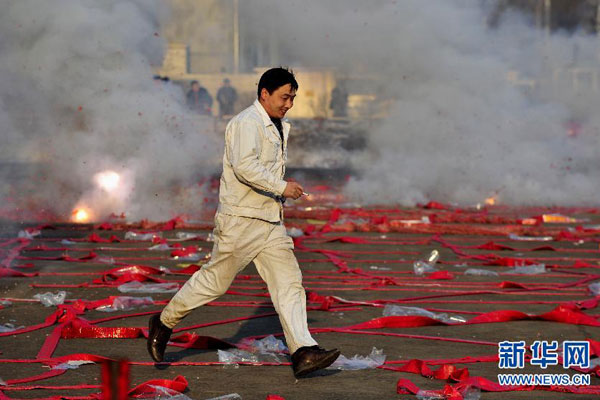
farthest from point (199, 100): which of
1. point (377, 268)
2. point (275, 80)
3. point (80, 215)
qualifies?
point (275, 80)

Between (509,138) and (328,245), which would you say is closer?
(328,245)

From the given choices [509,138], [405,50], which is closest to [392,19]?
[405,50]

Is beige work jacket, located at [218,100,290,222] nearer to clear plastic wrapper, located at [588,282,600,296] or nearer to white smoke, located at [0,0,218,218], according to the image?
clear plastic wrapper, located at [588,282,600,296]

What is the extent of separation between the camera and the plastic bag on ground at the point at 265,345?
7.50 meters

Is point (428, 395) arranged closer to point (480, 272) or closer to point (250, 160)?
point (250, 160)

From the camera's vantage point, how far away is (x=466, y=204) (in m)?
19.4

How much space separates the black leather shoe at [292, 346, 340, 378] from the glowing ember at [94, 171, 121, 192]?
971 centimetres

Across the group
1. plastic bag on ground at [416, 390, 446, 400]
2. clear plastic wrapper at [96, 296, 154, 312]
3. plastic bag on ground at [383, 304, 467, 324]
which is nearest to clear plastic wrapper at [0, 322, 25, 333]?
clear plastic wrapper at [96, 296, 154, 312]

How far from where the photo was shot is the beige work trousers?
267 inches

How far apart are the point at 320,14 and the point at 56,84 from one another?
801 centimetres

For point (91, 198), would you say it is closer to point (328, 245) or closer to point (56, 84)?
point (56, 84)

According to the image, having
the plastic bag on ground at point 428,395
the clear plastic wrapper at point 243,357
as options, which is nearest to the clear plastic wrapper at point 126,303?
the clear plastic wrapper at point 243,357

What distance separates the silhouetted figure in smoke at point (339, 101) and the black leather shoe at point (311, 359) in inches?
836

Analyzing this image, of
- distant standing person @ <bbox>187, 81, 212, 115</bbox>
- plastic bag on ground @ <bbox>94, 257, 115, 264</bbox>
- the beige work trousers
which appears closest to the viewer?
the beige work trousers
